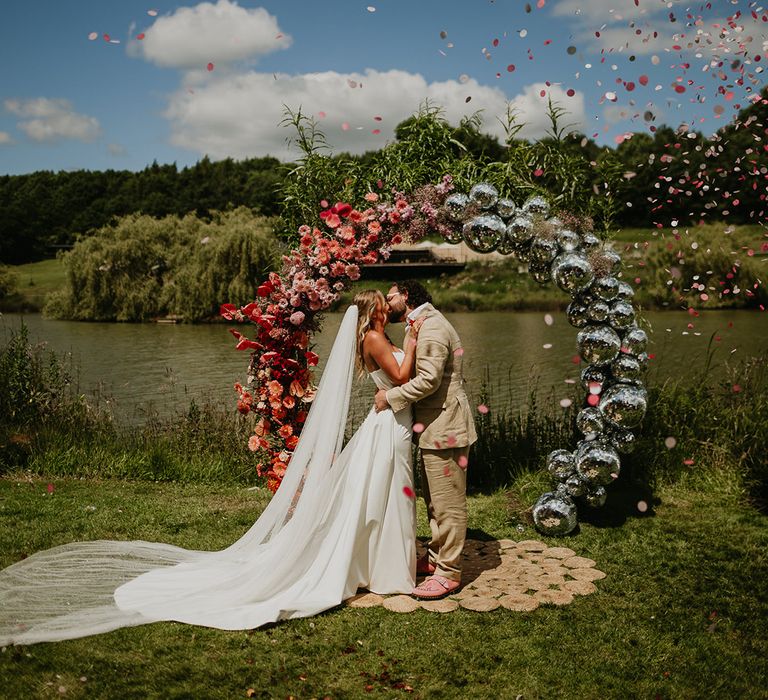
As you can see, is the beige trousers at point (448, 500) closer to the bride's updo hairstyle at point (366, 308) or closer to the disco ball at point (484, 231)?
the bride's updo hairstyle at point (366, 308)

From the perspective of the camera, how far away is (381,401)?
5.19 metres

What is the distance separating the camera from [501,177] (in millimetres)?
7391

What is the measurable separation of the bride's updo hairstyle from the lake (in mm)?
4790

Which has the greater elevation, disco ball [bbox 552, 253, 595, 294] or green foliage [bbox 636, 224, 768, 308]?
green foliage [bbox 636, 224, 768, 308]

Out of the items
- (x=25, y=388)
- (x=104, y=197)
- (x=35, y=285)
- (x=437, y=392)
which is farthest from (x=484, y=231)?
(x=104, y=197)

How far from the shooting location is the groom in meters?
5.05

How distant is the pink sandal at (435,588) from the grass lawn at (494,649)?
27 cm

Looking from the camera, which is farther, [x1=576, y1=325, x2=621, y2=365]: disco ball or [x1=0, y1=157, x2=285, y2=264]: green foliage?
[x1=0, y1=157, x2=285, y2=264]: green foliage

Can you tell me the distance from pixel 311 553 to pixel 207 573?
0.80 m

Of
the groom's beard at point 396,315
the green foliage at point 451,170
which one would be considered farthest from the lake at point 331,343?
the groom's beard at point 396,315

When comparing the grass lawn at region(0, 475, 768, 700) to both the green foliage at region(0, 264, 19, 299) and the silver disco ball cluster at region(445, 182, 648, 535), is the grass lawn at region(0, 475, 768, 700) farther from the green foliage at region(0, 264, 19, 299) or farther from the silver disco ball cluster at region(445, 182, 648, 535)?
the green foliage at region(0, 264, 19, 299)

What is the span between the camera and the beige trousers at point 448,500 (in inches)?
201

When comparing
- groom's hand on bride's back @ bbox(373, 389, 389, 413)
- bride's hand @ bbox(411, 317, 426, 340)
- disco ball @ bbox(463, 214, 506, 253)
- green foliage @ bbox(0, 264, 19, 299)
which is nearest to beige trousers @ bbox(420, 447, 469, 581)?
groom's hand on bride's back @ bbox(373, 389, 389, 413)

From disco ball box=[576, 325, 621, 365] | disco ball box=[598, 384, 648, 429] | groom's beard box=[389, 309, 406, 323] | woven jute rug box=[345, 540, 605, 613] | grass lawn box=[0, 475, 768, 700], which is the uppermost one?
groom's beard box=[389, 309, 406, 323]
